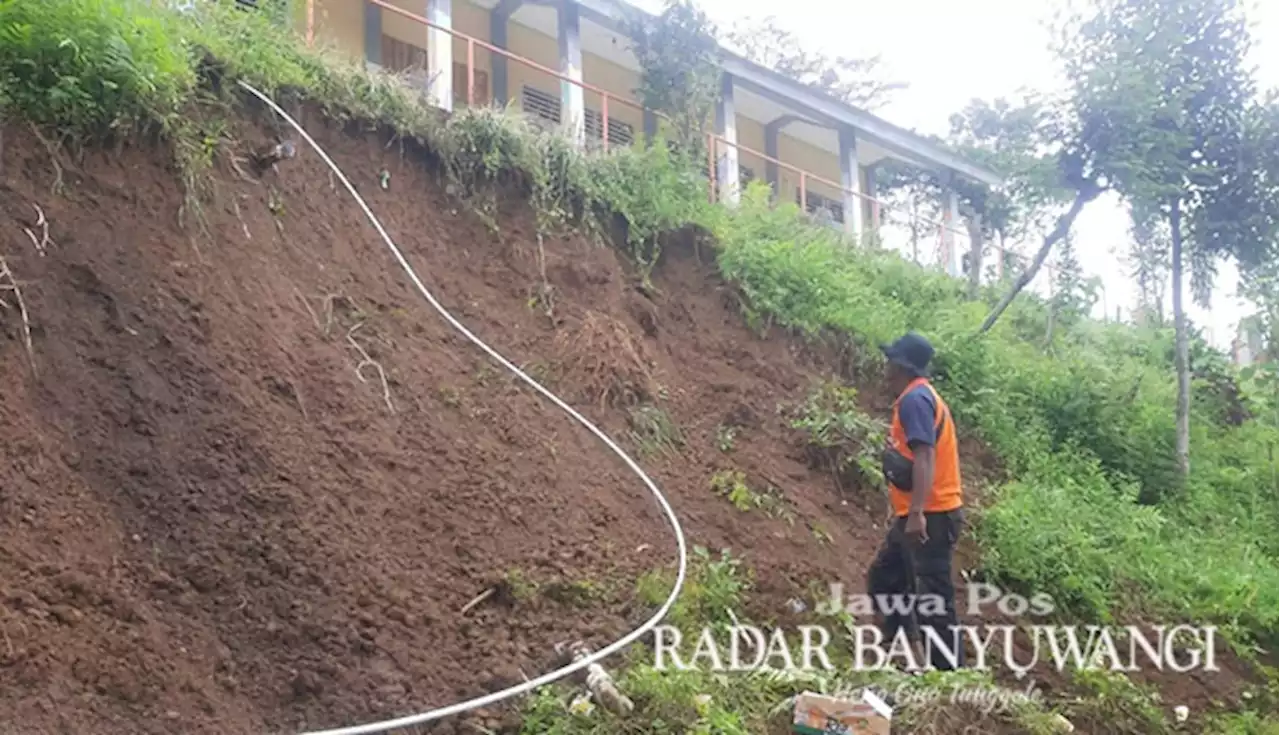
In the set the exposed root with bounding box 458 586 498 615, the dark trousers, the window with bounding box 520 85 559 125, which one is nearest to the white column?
the window with bounding box 520 85 559 125

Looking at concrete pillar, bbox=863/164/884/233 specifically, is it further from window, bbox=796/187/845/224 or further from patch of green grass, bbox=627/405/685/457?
patch of green grass, bbox=627/405/685/457

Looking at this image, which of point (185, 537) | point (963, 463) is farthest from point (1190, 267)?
point (185, 537)

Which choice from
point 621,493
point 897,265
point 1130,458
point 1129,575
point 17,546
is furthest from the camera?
point 897,265

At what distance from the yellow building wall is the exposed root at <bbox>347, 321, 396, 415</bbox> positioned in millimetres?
5027

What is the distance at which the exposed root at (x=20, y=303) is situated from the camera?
165 inches

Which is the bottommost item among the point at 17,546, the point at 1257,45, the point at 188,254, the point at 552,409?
the point at 17,546

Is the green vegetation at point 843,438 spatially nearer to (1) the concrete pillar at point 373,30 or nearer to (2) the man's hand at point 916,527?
(2) the man's hand at point 916,527

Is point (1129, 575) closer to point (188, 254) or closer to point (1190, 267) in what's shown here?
point (1190, 267)

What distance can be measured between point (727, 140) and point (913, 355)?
33.5ft

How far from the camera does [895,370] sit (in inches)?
210

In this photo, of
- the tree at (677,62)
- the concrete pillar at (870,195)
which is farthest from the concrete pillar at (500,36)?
the concrete pillar at (870,195)

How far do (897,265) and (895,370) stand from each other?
7095mm

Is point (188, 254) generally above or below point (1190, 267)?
below

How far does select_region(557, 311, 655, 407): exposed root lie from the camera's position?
21.5ft
